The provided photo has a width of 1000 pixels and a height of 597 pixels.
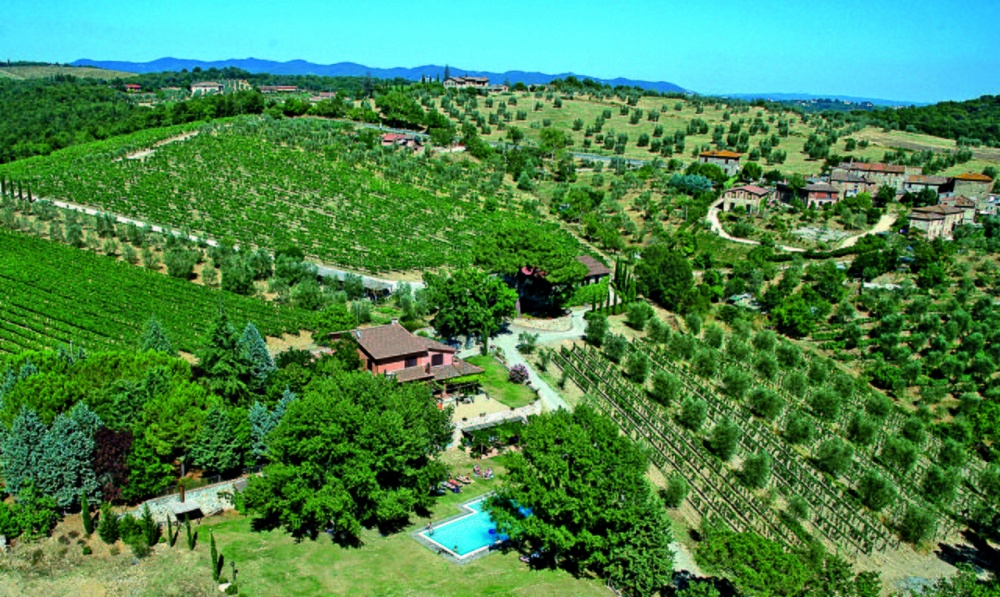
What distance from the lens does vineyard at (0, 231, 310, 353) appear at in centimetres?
5188

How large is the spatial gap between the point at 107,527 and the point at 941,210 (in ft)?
306

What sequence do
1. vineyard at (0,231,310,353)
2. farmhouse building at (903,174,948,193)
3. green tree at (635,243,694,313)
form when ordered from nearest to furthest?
1. vineyard at (0,231,310,353)
2. green tree at (635,243,694,313)
3. farmhouse building at (903,174,948,193)

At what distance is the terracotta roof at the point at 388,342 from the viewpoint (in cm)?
4891

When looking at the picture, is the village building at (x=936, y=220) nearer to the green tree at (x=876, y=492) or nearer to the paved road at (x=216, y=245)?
the green tree at (x=876, y=492)

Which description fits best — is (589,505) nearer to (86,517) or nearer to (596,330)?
(86,517)

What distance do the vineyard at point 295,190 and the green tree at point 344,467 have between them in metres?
37.4

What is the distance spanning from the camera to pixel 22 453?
34.4 metres

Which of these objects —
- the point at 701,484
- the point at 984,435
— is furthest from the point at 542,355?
the point at 984,435

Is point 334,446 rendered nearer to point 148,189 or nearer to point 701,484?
point 701,484

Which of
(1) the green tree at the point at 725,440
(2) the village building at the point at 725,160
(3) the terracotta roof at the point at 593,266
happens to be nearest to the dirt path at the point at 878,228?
(2) the village building at the point at 725,160

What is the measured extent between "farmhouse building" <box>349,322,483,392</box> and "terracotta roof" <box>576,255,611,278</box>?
2177cm

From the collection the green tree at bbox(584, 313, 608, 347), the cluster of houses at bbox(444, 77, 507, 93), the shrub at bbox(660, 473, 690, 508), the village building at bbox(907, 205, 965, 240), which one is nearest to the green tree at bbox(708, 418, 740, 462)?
the shrub at bbox(660, 473, 690, 508)

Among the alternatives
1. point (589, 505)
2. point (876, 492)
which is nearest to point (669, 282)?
point (876, 492)

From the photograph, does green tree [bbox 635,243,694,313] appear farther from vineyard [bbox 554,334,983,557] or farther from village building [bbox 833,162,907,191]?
village building [bbox 833,162,907,191]
